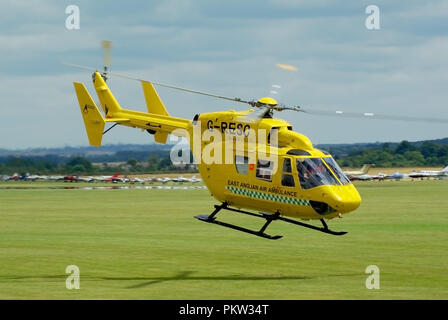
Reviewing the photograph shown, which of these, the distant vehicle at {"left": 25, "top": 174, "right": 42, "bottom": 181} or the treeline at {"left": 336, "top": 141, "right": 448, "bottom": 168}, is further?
the treeline at {"left": 336, "top": 141, "right": 448, "bottom": 168}

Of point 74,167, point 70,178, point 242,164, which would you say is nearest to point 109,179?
point 70,178

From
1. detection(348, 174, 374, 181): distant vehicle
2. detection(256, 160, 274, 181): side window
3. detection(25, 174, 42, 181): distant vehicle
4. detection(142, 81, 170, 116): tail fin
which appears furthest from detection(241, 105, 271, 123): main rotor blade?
detection(25, 174, 42, 181): distant vehicle

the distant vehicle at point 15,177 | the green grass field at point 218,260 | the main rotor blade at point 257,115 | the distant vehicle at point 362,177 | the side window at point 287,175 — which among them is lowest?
the green grass field at point 218,260

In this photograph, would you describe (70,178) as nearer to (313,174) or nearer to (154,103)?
(154,103)

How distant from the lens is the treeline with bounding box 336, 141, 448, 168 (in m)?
178

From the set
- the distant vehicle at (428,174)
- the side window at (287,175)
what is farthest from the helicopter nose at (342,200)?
the distant vehicle at (428,174)

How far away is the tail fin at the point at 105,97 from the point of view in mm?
32281

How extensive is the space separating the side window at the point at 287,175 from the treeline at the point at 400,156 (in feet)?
494

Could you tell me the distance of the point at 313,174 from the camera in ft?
80.7

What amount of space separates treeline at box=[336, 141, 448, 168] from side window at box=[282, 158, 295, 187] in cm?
15054

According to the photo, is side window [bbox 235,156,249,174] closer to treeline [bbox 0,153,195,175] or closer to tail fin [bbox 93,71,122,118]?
tail fin [bbox 93,71,122,118]

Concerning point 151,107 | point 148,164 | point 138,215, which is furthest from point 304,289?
point 148,164

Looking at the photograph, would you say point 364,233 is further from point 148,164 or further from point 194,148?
point 148,164

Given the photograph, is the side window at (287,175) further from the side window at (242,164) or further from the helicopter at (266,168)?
the side window at (242,164)
